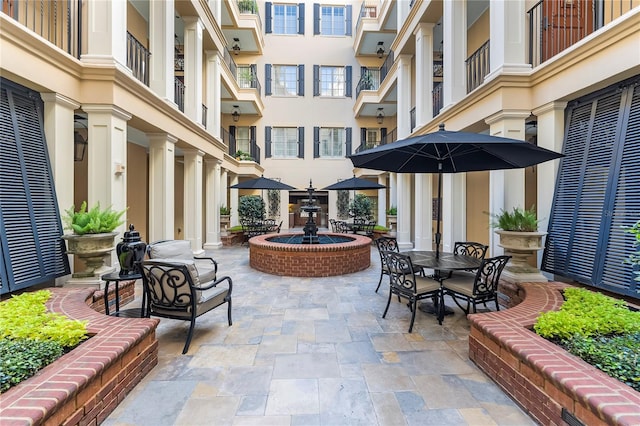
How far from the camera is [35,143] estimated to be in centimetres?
391

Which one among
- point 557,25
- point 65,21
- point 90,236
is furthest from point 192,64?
point 557,25

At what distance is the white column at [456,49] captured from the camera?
659 centimetres

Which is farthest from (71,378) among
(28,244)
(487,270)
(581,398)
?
(487,270)

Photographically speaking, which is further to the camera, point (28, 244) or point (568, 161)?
point (568, 161)

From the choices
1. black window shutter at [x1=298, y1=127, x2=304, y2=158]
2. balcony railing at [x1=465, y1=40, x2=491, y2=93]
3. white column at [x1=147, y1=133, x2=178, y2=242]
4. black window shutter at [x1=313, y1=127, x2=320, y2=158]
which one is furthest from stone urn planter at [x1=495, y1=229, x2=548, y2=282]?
black window shutter at [x1=298, y1=127, x2=304, y2=158]

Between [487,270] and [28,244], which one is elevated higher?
[28,244]

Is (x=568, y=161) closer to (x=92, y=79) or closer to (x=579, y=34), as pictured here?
(x=579, y=34)

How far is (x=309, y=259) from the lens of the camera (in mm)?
6070

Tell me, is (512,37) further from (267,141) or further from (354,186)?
(267,141)

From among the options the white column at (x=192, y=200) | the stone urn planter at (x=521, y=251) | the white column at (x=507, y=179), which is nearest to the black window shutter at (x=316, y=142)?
the white column at (x=192, y=200)

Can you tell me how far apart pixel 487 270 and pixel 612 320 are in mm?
1225

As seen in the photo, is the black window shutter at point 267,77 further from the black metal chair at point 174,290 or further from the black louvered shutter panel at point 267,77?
the black metal chair at point 174,290

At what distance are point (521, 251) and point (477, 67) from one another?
4.43m

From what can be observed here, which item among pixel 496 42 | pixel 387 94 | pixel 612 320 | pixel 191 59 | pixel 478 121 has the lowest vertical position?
pixel 612 320
